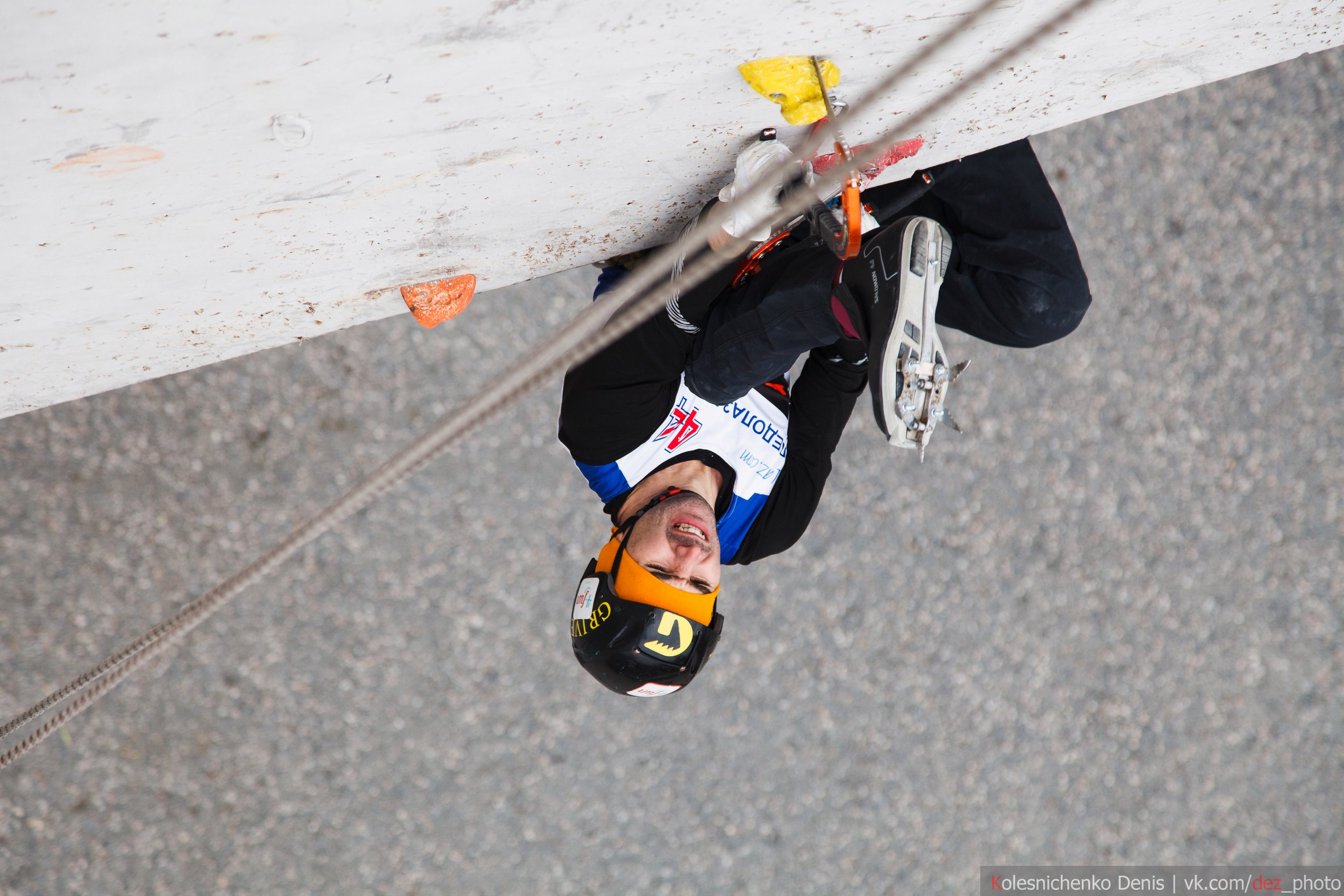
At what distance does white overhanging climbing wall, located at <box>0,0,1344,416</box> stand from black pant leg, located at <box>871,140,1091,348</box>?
0.05 metres

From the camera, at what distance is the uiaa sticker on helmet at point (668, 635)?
1.43 metres

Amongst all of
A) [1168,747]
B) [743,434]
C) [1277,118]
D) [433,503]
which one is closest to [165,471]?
[433,503]

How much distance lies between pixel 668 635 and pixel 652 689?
0.15 meters

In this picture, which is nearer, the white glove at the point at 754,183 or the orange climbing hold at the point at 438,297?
the white glove at the point at 754,183

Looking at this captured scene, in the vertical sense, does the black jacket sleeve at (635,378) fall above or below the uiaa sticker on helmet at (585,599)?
above

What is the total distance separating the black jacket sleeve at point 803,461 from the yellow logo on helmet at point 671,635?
258 millimetres

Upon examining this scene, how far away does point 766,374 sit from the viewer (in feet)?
4.45

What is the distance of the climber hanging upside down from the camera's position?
1084 millimetres

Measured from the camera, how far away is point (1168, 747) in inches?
86.8

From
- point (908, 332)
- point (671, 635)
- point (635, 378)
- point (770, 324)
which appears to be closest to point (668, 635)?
point (671, 635)

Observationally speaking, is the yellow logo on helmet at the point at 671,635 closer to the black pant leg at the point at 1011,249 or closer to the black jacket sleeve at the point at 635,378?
the black jacket sleeve at the point at 635,378

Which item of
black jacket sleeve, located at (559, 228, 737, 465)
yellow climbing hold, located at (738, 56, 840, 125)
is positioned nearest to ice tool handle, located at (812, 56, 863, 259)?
yellow climbing hold, located at (738, 56, 840, 125)

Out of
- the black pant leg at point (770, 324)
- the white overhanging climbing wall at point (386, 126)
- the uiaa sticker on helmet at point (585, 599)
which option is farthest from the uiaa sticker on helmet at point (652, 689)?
the white overhanging climbing wall at point (386, 126)

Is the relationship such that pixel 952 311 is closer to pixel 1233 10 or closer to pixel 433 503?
pixel 1233 10
